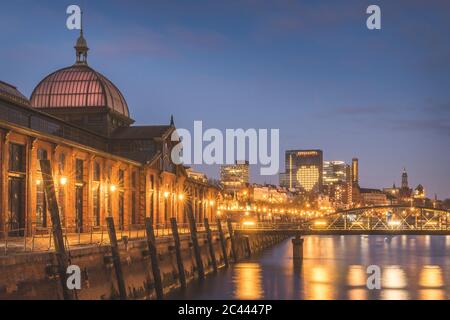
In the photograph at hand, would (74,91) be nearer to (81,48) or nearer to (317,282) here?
(81,48)

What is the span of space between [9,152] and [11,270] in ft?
67.0

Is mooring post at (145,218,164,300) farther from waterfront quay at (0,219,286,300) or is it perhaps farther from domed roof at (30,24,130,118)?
domed roof at (30,24,130,118)

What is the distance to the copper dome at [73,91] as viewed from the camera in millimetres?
83125

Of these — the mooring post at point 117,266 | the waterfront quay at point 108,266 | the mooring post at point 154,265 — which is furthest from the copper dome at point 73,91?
the mooring post at point 117,266

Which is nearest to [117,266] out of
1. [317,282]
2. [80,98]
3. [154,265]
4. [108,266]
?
[108,266]

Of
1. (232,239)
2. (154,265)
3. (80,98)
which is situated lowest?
(232,239)

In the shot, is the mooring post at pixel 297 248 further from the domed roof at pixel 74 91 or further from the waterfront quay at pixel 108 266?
the domed roof at pixel 74 91

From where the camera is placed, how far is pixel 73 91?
3300 inches

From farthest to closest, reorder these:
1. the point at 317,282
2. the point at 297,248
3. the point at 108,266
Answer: the point at 297,248
the point at 317,282
the point at 108,266

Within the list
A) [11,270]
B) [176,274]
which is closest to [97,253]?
[11,270]

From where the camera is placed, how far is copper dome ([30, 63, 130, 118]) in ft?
273

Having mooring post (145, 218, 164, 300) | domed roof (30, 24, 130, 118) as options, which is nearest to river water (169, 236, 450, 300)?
mooring post (145, 218, 164, 300)
